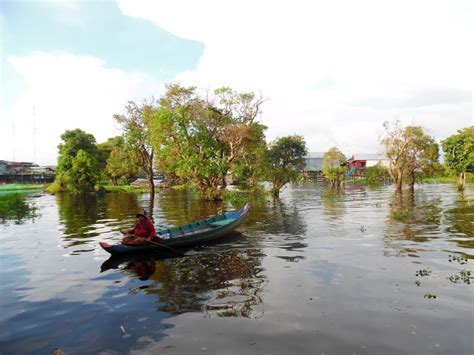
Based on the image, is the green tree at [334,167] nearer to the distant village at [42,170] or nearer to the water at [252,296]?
the distant village at [42,170]

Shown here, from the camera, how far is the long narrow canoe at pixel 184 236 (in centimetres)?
1565

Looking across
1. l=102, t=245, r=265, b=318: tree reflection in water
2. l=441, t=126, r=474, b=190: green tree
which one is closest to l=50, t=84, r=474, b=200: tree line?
l=441, t=126, r=474, b=190: green tree

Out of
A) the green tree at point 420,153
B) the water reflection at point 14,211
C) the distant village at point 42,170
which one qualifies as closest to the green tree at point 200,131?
the water reflection at point 14,211

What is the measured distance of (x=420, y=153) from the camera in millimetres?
53094

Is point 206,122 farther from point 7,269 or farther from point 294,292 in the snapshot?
point 294,292

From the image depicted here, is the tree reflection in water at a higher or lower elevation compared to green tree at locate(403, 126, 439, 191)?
lower

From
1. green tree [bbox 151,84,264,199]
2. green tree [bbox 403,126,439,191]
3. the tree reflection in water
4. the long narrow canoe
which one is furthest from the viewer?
green tree [bbox 403,126,439,191]

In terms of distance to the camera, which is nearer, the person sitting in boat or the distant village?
the person sitting in boat

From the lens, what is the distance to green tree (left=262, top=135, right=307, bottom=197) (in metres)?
47.3

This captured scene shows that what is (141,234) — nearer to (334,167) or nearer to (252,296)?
(252,296)

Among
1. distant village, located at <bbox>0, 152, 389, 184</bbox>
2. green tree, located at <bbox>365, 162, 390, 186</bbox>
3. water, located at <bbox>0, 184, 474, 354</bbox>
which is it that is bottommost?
water, located at <bbox>0, 184, 474, 354</bbox>

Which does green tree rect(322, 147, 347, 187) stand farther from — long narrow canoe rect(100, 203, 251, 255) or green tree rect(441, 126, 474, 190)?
long narrow canoe rect(100, 203, 251, 255)

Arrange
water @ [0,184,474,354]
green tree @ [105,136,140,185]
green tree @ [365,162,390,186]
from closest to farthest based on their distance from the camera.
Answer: water @ [0,184,474,354]
green tree @ [105,136,140,185]
green tree @ [365,162,390,186]

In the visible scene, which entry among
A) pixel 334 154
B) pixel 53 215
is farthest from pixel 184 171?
pixel 334 154
